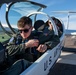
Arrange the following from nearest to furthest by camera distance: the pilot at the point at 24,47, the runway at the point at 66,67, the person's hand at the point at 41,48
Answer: the pilot at the point at 24,47
the person's hand at the point at 41,48
the runway at the point at 66,67

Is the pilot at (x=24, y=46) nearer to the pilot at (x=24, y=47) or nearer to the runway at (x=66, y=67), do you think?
the pilot at (x=24, y=47)

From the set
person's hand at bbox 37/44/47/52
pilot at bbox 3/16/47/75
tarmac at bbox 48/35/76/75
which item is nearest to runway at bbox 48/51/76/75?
tarmac at bbox 48/35/76/75

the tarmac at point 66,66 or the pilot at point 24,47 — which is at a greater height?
the pilot at point 24,47

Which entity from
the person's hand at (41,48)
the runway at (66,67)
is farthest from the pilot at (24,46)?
the runway at (66,67)

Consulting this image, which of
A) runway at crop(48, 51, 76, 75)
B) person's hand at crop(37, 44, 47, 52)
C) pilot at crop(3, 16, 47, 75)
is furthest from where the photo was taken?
runway at crop(48, 51, 76, 75)

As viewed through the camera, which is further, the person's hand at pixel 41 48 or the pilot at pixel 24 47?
the person's hand at pixel 41 48

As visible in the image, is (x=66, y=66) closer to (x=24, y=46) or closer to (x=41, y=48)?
(x=41, y=48)

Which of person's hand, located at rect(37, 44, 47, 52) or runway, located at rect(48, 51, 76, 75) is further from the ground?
person's hand, located at rect(37, 44, 47, 52)

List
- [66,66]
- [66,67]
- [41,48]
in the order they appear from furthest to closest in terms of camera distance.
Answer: [66,66] < [66,67] < [41,48]

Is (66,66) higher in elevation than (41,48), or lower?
lower

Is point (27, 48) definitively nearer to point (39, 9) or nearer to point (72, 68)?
point (72, 68)

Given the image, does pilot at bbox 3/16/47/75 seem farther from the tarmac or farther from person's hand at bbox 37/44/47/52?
the tarmac

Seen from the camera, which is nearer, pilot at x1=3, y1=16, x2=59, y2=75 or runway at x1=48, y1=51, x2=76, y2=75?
pilot at x1=3, y1=16, x2=59, y2=75

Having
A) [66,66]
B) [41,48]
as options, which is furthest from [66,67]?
[41,48]
